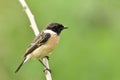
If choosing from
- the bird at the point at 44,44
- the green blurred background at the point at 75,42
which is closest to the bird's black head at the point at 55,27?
the bird at the point at 44,44

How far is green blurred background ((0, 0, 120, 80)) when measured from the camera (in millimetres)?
12234

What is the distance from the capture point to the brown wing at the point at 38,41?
10.8 meters

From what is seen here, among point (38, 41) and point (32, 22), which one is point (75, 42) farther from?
point (32, 22)

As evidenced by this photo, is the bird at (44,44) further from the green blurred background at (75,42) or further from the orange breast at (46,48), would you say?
the green blurred background at (75,42)

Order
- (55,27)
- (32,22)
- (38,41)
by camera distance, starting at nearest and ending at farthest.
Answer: (32,22) < (38,41) < (55,27)

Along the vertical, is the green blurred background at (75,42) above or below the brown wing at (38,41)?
above

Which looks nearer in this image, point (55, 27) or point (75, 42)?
point (55, 27)

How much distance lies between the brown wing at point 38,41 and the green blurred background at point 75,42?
3.64ft

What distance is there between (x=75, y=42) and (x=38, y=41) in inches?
64.5

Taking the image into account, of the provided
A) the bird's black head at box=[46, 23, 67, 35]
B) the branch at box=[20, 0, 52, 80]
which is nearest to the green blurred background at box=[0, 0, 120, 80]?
the bird's black head at box=[46, 23, 67, 35]

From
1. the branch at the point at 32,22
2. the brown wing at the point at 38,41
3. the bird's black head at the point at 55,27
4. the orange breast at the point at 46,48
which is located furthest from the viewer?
the bird's black head at the point at 55,27

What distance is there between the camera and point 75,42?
12531 mm

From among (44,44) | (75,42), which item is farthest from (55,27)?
(75,42)

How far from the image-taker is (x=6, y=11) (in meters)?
13.3
